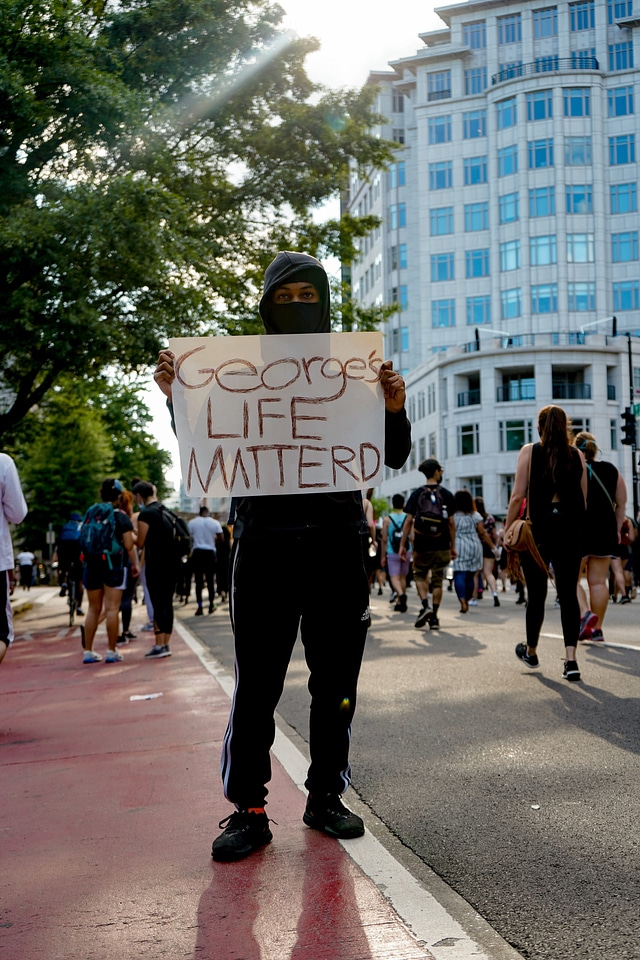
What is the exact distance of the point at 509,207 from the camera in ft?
219

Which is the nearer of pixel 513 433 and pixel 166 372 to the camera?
pixel 166 372

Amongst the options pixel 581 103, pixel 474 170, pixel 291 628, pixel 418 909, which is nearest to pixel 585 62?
pixel 581 103

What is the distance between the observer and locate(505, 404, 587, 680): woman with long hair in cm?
823

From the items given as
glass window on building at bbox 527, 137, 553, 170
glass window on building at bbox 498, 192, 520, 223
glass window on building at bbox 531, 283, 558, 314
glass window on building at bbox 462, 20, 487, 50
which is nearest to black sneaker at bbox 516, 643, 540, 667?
glass window on building at bbox 531, 283, 558, 314

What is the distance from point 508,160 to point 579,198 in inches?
193

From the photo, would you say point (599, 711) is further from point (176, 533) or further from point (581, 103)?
point (581, 103)

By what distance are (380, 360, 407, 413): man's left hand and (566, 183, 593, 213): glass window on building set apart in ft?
211

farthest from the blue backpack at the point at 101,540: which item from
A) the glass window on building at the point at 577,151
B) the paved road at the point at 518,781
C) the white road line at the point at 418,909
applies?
the glass window on building at the point at 577,151

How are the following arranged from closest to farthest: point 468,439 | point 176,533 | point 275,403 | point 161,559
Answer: point 275,403 < point 161,559 < point 176,533 < point 468,439

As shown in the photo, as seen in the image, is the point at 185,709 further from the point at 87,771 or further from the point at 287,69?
the point at 287,69

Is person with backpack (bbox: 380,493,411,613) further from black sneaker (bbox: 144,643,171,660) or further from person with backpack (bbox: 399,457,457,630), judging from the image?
black sneaker (bbox: 144,643,171,660)

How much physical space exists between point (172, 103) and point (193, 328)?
468 cm

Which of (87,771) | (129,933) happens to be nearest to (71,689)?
(87,771)

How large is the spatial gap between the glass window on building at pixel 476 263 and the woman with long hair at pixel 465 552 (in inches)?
2063
